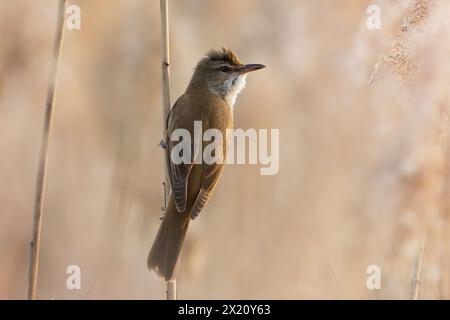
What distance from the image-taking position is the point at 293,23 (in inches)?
173

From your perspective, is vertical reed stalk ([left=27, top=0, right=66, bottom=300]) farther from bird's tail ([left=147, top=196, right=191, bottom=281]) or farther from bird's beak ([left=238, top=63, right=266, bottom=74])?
bird's beak ([left=238, top=63, right=266, bottom=74])

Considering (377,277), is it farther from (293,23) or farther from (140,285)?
(293,23)

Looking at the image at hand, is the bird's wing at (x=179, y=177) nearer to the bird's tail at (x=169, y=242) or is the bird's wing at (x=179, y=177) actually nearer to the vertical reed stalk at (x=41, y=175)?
the bird's tail at (x=169, y=242)

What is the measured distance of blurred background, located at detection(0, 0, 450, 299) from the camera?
392 cm

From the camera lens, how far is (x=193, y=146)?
11.8 feet

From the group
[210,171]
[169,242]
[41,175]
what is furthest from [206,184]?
[41,175]

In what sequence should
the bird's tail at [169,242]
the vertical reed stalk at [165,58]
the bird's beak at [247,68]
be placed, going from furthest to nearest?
the bird's beak at [247,68] → the bird's tail at [169,242] → the vertical reed stalk at [165,58]

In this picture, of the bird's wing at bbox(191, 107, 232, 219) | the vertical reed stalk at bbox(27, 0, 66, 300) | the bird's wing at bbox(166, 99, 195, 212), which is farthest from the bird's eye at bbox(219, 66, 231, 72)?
the vertical reed stalk at bbox(27, 0, 66, 300)

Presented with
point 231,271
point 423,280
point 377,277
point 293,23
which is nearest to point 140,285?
point 231,271

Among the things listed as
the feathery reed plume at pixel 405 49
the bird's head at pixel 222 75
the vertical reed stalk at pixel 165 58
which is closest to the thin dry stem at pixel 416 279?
the feathery reed plume at pixel 405 49

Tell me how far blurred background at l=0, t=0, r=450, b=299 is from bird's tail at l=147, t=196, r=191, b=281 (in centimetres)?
36

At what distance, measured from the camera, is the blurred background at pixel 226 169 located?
392 cm

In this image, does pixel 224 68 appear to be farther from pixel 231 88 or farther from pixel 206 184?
pixel 206 184

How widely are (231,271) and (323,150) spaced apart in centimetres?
101
